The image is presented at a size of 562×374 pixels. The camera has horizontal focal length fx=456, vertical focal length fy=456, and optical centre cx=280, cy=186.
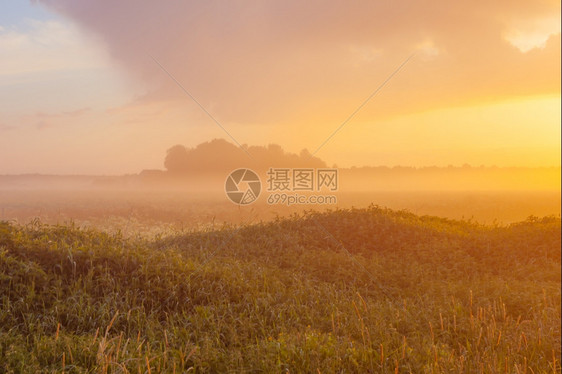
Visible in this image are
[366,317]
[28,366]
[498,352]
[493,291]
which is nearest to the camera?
[28,366]

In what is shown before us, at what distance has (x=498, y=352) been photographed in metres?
5.88

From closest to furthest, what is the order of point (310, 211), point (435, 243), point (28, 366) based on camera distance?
point (28, 366)
point (435, 243)
point (310, 211)

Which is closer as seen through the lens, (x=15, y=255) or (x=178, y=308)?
(x=178, y=308)

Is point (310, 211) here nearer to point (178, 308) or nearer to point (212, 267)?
point (212, 267)

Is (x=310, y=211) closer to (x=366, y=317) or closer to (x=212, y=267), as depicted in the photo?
(x=212, y=267)

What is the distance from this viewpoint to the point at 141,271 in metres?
7.83

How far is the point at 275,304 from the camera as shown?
7586 millimetres

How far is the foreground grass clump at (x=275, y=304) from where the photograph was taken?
5348 mm

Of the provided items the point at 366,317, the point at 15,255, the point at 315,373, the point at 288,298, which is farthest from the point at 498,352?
the point at 15,255

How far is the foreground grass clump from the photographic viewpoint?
17.5 feet

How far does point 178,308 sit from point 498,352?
15.3 ft

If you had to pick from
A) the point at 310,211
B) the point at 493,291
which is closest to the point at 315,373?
the point at 493,291

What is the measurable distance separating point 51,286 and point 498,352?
6.61 meters

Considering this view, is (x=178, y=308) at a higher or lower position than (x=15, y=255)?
lower
